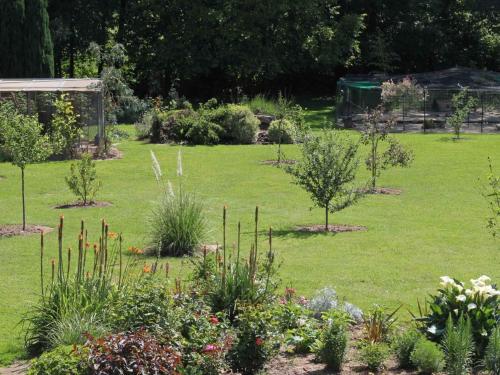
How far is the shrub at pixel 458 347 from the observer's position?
8.25 meters

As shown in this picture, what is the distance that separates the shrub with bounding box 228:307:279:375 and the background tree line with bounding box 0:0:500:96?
124 ft

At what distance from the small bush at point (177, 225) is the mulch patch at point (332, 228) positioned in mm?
2986

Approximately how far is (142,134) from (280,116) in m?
5.83

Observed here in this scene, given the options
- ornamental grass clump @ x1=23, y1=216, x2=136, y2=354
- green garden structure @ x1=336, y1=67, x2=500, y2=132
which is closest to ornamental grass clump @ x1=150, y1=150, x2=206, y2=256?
ornamental grass clump @ x1=23, y1=216, x2=136, y2=354

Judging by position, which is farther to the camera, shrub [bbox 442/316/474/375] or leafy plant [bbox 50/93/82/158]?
leafy plant [bbox 50/93/82/158]

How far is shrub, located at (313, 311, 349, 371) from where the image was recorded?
8.82 metres

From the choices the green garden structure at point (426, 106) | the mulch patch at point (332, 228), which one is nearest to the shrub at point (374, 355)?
the mulch patch at point (332, 228)

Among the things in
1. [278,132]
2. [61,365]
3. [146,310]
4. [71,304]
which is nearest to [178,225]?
[71,304]

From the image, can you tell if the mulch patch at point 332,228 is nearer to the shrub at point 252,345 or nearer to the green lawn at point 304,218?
the green lawn at point 304,218

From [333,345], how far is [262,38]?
40.6 metres

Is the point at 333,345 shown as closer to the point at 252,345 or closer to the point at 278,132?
the point at 252,345

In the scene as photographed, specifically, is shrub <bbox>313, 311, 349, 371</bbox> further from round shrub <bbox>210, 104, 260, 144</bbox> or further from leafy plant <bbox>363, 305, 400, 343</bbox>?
round shrub <bbox>210, 104, 260, 144</bbox>

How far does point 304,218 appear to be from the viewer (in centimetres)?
Answer: 1869

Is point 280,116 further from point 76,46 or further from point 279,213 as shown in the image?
point 76,46
